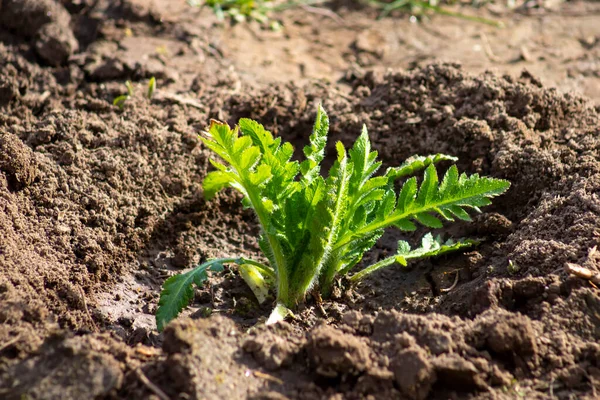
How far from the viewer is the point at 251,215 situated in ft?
12.5

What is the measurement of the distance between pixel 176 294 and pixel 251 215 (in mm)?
1032

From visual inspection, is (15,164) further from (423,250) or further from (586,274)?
(586,274)

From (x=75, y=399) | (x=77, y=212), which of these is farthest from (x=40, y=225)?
(x=75, y=399)

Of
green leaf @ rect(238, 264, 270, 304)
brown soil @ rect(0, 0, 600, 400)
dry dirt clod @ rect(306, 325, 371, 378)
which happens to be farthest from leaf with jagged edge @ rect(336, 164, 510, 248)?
dry dirt clod @ rect(306, 325, 371, 378)

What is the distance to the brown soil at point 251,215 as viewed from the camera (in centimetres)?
234

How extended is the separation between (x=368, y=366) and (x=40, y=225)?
1703 mm

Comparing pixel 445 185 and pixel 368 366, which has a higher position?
pixel 445 185

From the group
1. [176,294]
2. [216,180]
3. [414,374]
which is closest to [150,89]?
[216,180]

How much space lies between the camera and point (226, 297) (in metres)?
3.27

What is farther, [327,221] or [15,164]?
[15,164]

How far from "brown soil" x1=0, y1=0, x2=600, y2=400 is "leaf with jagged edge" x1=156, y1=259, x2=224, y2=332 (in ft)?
0.42

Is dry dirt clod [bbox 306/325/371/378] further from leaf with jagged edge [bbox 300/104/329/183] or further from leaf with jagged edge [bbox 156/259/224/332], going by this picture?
leaf with jagged edge [bbox 300/104/329/183]

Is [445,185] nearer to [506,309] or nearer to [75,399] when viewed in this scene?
[506,309]

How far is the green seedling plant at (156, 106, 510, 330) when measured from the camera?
9.45 feet
